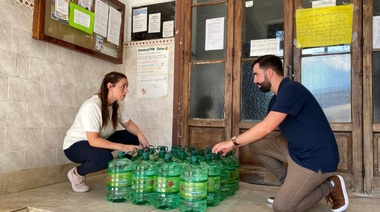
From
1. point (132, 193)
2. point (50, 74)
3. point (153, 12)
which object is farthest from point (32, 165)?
point (153, 12)

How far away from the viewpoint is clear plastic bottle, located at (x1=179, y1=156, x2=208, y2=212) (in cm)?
167

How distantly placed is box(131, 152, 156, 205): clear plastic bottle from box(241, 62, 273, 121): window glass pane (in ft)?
3.78

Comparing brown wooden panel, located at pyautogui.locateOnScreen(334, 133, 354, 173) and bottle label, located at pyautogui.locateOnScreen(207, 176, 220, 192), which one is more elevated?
brown wooden panel, located at pyautogui.locateOnScreen(334, 133, 354, 173)

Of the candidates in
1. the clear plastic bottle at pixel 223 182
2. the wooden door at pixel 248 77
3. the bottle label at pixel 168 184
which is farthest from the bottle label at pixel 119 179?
the wooden door at pixel 248 77

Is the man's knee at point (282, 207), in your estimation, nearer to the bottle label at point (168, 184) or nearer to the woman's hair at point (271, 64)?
the bottle label at point (168, 184)

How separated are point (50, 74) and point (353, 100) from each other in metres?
2.45

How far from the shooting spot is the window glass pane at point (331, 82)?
95.0 inches

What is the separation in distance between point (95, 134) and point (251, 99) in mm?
1419

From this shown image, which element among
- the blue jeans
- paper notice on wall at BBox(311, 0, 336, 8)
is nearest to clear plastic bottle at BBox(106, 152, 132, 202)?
the blue jeans

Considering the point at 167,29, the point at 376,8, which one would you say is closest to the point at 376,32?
the point at 376,8

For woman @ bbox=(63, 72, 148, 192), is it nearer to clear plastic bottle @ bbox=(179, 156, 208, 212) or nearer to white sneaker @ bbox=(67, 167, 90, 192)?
white sneaker @ bbox=(67, 167, 90, 192)

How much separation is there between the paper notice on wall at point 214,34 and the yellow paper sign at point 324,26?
2.28 feet

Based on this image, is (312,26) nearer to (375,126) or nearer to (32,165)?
(375,126)

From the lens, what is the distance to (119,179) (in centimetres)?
191
